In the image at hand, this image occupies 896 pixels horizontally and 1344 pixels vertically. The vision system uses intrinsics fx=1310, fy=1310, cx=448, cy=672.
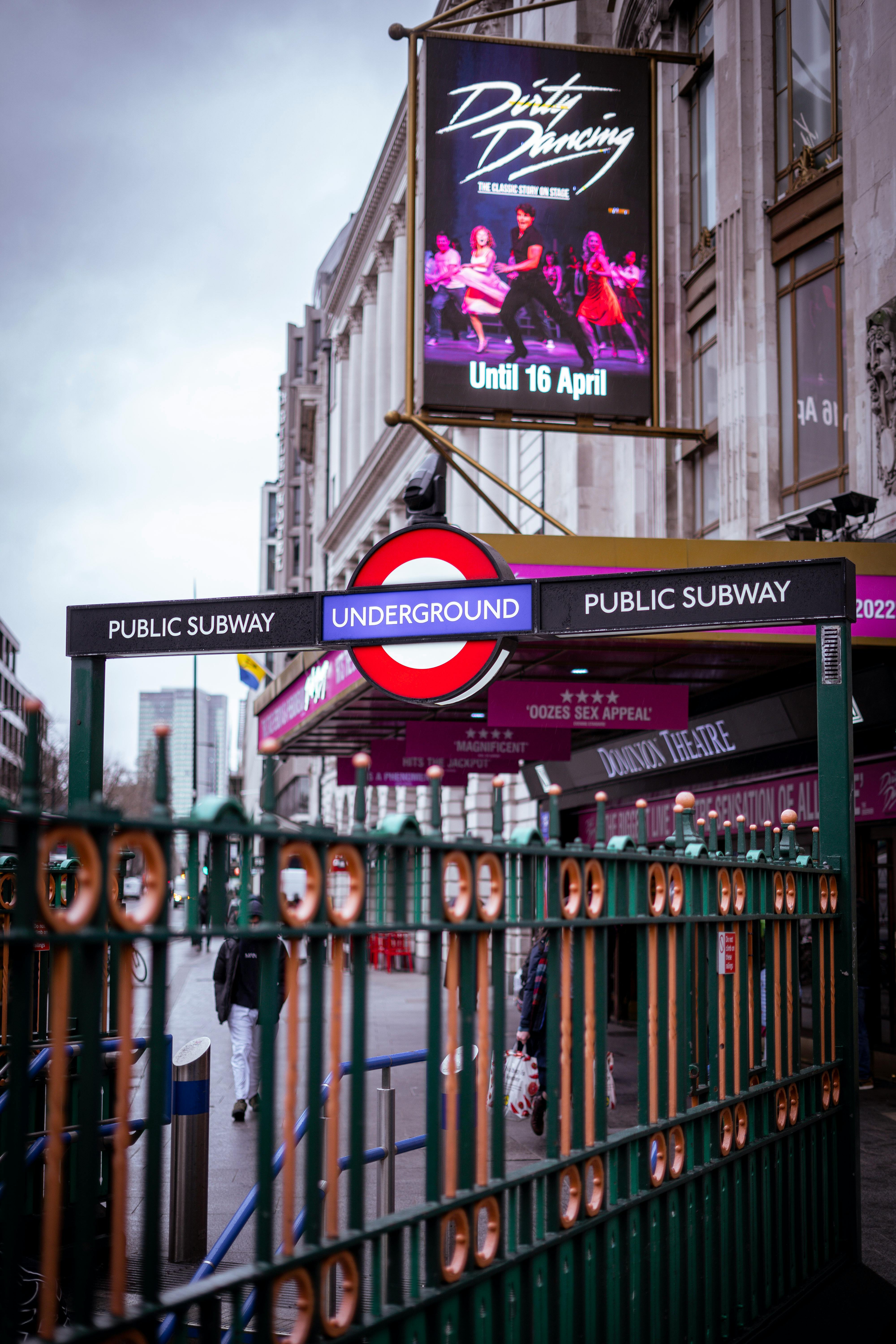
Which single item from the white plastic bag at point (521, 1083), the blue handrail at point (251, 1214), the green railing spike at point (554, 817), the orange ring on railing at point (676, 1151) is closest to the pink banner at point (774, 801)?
the white plastic bag at point (521, 1083)

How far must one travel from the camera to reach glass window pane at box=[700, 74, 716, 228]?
1798cm

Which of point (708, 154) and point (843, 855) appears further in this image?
point (708, 154)

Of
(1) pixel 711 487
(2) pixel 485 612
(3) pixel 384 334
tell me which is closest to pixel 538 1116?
(2) pixel 485 612

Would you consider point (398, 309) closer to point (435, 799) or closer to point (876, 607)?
point (876, 607)

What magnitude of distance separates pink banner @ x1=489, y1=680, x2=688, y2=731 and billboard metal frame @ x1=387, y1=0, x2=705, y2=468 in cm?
171

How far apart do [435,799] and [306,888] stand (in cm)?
51

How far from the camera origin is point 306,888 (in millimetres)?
2574

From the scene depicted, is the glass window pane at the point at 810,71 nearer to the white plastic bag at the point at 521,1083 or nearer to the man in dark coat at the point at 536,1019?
the man in dark coat at the point at 536,1019

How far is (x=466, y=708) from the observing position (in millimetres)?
15781

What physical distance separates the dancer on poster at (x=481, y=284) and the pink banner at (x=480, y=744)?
463 centimetres

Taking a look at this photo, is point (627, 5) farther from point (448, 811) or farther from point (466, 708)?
point (448, 811)

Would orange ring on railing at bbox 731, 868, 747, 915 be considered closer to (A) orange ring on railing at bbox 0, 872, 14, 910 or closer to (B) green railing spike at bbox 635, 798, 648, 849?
(B) green railing spike at bbox 635, 798, 648, 849

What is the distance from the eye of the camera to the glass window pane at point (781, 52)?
15547mm

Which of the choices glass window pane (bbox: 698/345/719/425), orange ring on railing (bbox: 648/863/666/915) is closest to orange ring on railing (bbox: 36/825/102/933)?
orange ring on railing (bbox: 648/863/666/915)
